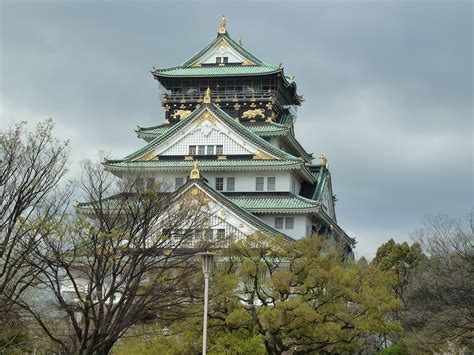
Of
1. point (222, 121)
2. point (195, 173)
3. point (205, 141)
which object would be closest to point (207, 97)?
point (222, 121)

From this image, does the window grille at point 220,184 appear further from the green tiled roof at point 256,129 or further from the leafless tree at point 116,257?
the leafless tree at point 116,257

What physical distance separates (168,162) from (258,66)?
11.5 m

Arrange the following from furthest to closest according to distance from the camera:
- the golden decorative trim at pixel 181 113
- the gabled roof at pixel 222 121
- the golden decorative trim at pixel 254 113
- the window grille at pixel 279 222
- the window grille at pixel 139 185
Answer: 1. the golden decorative trim at pixel 181 113
2. the golden decorative trim at pixel 254 113
3. the gabled roof at pixel 222 121
4. the window grille at pixel 279 222
5. the window grille at pixel 139 185

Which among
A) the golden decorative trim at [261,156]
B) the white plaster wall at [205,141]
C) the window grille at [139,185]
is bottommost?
the window grille at [139,185]

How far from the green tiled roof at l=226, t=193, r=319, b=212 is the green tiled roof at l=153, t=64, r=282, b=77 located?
1047 cm

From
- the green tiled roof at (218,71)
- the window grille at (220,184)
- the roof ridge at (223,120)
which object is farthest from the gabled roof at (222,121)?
the green tiled roof at (218,71)

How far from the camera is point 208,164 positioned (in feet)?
173

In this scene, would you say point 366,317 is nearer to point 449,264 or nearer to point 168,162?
point 449,264

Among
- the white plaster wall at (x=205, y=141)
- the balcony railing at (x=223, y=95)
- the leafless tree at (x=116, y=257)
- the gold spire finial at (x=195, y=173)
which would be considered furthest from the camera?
the balcony railing at (x=223, y=95)

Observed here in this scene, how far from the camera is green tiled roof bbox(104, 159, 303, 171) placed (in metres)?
51.7

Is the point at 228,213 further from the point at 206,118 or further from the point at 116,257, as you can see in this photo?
the point at 116,257

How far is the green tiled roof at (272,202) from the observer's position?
5025 cm

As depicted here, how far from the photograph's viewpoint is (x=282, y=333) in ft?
115

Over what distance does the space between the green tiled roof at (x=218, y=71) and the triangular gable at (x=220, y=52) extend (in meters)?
0.93
